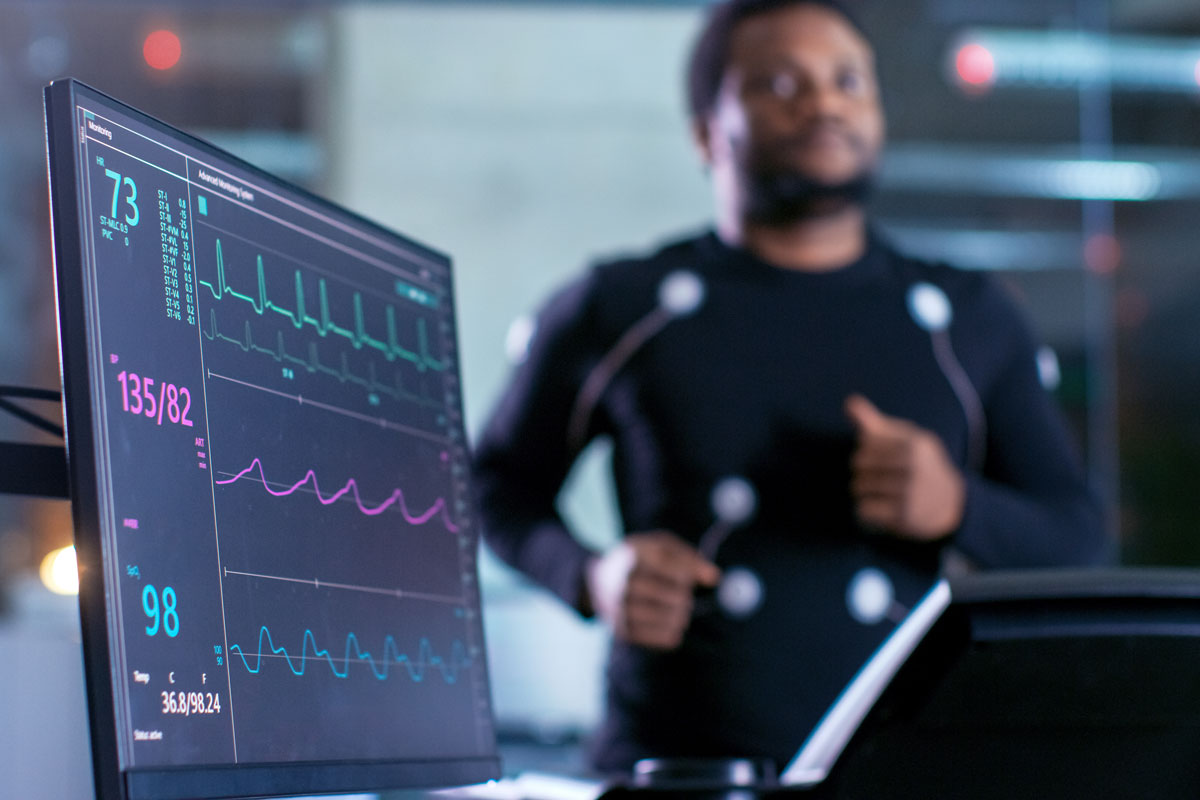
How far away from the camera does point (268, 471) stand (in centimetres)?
83

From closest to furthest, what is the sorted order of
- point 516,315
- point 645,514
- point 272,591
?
point 272,591
point 645,514
point 516,315

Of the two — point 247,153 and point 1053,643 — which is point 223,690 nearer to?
point 1053,643

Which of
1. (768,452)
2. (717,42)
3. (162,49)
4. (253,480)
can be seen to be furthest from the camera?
(162,49)

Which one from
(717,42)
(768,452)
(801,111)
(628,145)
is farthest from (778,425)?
(628,145)

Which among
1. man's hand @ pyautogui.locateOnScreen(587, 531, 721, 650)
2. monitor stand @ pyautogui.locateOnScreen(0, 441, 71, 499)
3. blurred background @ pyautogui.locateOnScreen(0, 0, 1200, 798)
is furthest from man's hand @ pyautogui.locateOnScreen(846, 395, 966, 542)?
blurred background @ pyautogui.locateOnScreen(0, 0, 1200, 798)

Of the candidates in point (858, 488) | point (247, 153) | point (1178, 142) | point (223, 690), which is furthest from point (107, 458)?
point (1178, 142)

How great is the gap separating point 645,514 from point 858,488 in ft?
0.83

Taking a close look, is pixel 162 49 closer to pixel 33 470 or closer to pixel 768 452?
→ pixel 768 452

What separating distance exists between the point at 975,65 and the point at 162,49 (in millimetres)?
2455

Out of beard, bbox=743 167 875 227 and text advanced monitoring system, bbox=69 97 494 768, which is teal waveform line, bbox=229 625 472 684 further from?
beard, bbox=743 167 875 227

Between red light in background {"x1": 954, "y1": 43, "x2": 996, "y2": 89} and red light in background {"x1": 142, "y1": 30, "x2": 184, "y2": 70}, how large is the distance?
236 centimetres

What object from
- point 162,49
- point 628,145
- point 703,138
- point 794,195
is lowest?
point 794,195

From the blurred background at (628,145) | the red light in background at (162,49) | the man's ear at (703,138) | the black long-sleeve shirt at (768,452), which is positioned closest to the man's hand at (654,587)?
the black long-sleeve shirt at (768,452)

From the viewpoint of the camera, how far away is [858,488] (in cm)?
138
